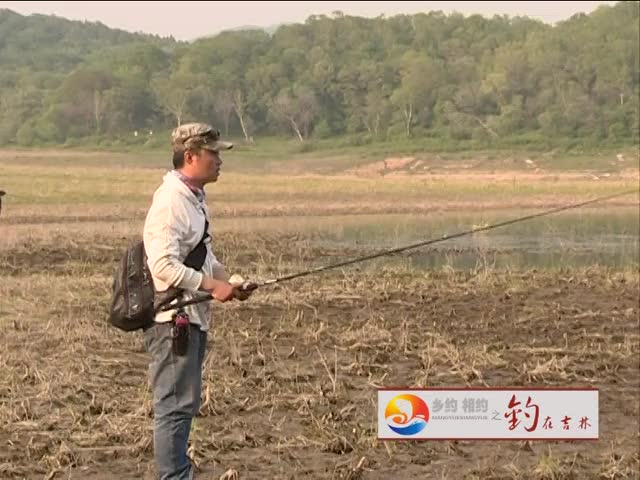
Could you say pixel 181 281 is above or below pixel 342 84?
above

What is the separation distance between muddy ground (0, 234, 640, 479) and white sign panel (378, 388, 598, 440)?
0.08 meters

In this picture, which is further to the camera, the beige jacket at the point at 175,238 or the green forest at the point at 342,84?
the green forest at the point at 342,84

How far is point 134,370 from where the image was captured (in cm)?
884

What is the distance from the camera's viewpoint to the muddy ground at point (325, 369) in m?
6.71

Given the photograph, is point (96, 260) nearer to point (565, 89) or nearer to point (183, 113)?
point (183, 113)

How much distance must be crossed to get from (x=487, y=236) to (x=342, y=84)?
4668 cm

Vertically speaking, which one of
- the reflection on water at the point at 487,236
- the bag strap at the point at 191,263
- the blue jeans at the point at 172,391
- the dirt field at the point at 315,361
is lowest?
the reflection on water at the point at 487,236

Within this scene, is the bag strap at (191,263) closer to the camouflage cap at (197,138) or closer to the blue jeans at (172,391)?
the blue jeans at (172,391)

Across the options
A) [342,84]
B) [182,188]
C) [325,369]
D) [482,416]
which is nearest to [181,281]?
[182,188]

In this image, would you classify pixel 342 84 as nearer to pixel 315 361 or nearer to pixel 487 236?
A: pixel 487 236

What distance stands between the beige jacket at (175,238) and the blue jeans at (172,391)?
87mm

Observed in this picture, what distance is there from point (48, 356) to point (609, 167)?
134 ft

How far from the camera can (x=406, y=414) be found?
732 cm

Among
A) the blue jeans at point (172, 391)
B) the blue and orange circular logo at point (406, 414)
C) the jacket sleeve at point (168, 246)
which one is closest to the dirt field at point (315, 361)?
the blue and orange circular logo at point (406, 414)
